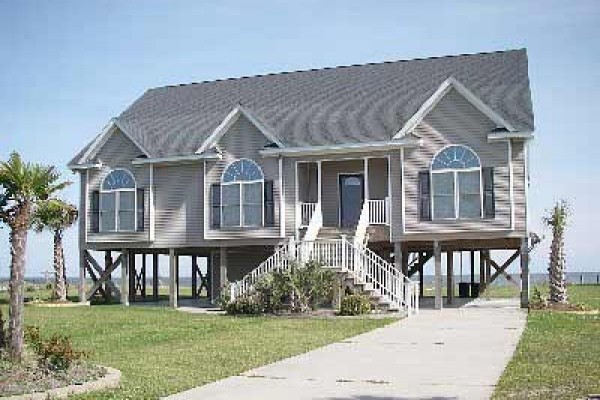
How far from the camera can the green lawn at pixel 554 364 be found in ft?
33.6

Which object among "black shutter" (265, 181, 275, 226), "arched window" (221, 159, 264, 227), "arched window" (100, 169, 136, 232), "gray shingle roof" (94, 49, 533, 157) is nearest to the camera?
"gray shingle roof" (94, 49, 533, 157)

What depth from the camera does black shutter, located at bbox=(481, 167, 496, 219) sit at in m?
26.0

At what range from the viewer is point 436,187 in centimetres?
2659

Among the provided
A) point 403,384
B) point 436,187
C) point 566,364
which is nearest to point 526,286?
point 436,187

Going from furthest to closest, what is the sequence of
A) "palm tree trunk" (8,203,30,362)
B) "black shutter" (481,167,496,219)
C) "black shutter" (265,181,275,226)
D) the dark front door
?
the dark front door, "black shutter" (265,181,275,226), "black shutter" (481,167,496,219), "palm tree trunk" (8,203,30,362)

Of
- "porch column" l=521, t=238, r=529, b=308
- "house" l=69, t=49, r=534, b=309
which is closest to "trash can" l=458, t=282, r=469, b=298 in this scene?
"house" l=69, t=49, r=534, b=309

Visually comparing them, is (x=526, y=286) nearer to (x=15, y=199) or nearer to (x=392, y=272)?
(x=392, y=272)

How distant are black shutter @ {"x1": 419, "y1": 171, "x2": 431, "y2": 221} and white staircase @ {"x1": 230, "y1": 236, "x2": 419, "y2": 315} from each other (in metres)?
2.22

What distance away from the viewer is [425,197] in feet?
87.6

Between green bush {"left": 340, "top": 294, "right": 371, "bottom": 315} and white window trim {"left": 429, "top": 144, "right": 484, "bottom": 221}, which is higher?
white window trim {"left": 429, "top": 144, "right": 484, "bottom": 221}

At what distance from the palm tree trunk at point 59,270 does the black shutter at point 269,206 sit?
34.7 ft

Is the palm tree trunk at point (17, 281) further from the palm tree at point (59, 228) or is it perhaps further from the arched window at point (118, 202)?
the palm tree at point (59, 228)

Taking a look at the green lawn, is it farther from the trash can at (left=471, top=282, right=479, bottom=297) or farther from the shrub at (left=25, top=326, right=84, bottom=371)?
the trash can at (left=471, top=282, right=479, bottom=297)

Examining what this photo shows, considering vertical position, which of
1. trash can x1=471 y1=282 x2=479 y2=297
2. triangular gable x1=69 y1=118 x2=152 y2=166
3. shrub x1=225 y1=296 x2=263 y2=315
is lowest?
trash can x1=471 y1=282 x2=479 y2=297
